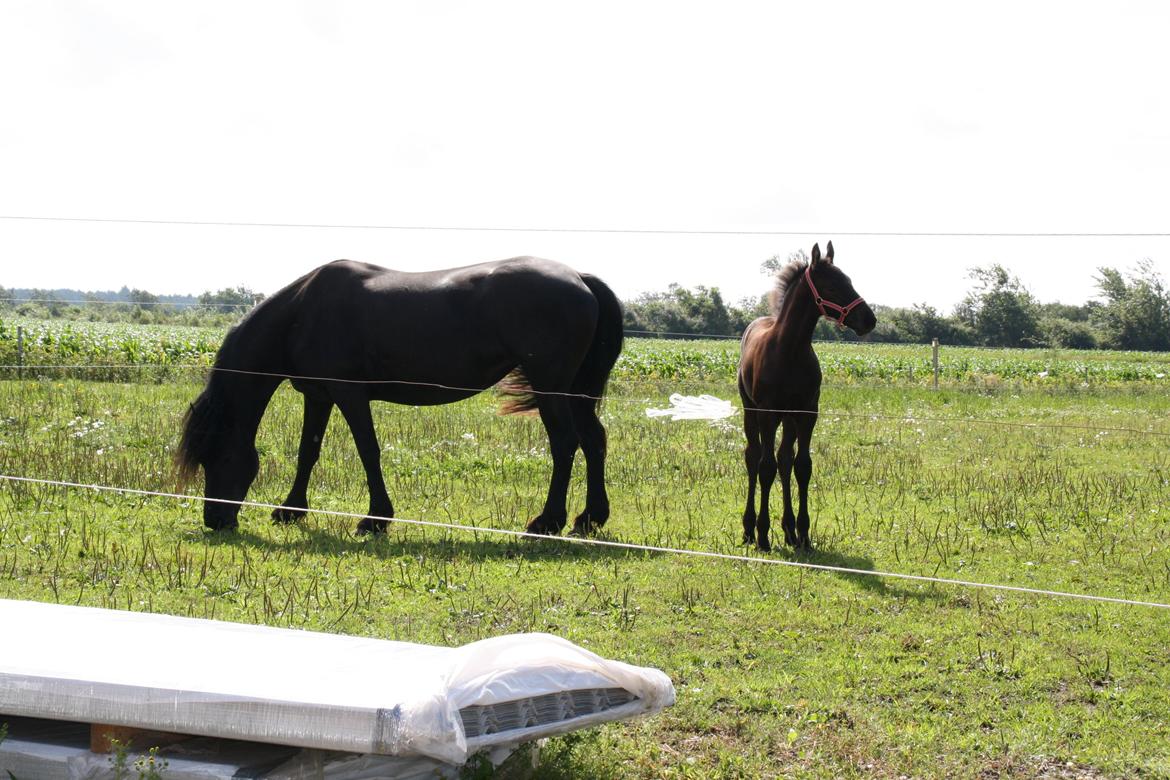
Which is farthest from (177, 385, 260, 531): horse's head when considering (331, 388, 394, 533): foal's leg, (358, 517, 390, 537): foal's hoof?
(358, 517, 390, 537): foal's hoof

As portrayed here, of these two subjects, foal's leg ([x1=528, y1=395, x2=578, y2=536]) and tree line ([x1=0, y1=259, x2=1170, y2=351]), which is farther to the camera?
tree line ([x1=0, y1=259, x2=1170, y2=351])

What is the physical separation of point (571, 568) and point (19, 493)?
17.7ft

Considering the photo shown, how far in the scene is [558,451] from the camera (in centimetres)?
923

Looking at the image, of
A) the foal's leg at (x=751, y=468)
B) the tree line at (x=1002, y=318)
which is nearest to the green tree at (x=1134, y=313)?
the tree line at (x=1002, y=318)

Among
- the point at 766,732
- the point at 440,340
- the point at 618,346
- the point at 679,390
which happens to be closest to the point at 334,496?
the point at 440,340

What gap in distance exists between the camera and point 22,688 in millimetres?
3820

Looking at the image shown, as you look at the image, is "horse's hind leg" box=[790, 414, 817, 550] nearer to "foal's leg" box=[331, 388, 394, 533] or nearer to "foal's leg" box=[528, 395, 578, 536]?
"foal's leg" box=[528, 395, 578, 536]

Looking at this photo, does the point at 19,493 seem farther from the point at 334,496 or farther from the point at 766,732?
the point at 766,732

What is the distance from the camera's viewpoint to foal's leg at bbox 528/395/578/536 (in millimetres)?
9094

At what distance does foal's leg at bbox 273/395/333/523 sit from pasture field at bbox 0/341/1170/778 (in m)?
0.20

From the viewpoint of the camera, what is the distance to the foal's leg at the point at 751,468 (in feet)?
28.8

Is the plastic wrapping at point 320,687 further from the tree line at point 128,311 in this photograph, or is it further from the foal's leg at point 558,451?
the tree line at point 128,311

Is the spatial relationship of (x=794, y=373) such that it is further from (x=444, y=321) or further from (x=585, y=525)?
(x=444, y=321)

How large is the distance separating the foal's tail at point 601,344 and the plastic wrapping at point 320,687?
216 inches
